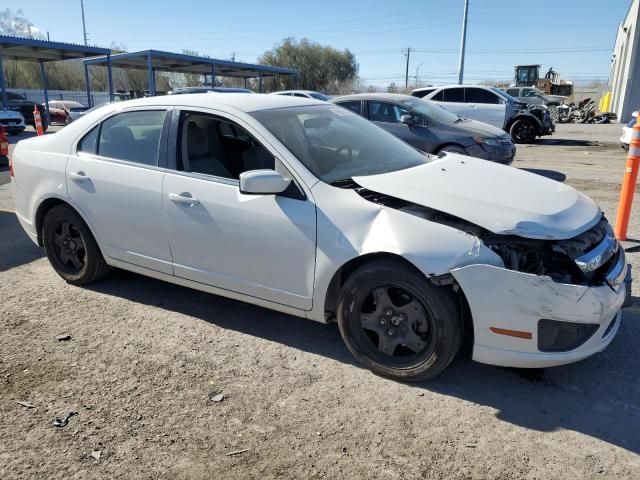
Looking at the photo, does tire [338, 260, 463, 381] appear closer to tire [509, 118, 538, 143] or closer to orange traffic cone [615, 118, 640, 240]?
orange traffic cone [615, 118, 640, 240]

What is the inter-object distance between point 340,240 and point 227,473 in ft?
4.57

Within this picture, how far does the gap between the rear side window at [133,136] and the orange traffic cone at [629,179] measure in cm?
448

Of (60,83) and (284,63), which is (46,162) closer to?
(60,83)

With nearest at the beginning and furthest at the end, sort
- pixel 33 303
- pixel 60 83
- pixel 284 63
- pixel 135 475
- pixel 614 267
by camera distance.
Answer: pixel 135 475, pixel 614 267, pixel 33 303, pixel 60 83, pixel 284 63

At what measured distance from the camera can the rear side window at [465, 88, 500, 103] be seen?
15.7m

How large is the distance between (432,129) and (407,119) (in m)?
0.50

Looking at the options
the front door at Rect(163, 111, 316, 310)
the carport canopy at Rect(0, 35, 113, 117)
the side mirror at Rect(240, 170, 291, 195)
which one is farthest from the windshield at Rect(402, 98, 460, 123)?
the carport canopy at Rect(0, 35, 113, 117)

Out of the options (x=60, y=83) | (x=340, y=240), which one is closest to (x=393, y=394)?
(x=340, y=240)

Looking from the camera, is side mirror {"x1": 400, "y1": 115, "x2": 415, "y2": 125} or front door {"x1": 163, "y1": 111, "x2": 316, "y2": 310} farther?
side mirror {"x1": 400, "y1": 115, "x2": 415, "y2": 125}

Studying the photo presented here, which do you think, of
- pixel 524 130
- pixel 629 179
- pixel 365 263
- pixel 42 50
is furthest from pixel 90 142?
pixel 42 50

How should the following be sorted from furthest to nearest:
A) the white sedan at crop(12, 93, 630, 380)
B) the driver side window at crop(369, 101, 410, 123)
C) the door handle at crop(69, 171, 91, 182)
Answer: the driver side window at crop(369, 101, 410, 123)
the door handle at crop(69, 171, 91, 182)
the white sedan at crop(12, 93, 630, 380)

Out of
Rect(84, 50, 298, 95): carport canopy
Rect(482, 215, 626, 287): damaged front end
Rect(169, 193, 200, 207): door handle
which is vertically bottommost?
Rect(482, 215, 626, 287): damaged front end

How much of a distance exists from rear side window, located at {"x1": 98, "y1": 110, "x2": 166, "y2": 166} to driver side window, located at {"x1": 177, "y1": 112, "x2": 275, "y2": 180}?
23 cm

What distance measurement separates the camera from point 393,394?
119 inches
